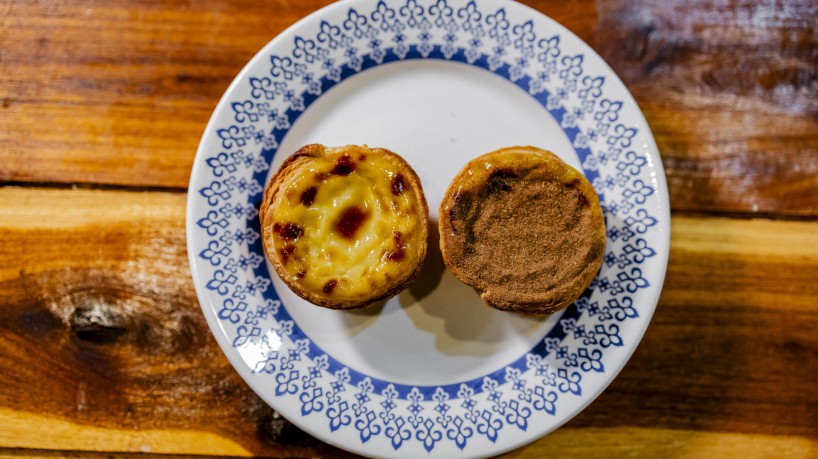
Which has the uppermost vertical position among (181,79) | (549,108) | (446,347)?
(181,79)

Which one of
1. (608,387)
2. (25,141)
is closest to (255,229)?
(25,141)

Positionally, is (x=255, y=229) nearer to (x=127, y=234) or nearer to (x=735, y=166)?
(x=127, y=234)

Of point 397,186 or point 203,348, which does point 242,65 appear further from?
point 203,348

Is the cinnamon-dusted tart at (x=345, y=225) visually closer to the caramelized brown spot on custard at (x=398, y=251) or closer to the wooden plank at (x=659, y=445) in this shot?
the caramelized brown spot on custard at (x=398, y=251)

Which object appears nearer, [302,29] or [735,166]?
[302,29]

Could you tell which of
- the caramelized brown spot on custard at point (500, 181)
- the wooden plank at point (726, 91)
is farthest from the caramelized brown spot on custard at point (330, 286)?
the wooden plank at point (726, 91)

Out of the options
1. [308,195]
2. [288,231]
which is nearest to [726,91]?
[308,195]

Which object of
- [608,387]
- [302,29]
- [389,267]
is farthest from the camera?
[608,387]

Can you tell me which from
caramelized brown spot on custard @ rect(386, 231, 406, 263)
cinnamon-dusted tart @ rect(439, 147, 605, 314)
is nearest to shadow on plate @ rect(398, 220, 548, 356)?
cinnamon-dusted tart @ rect(439, 147, 605, 314)
